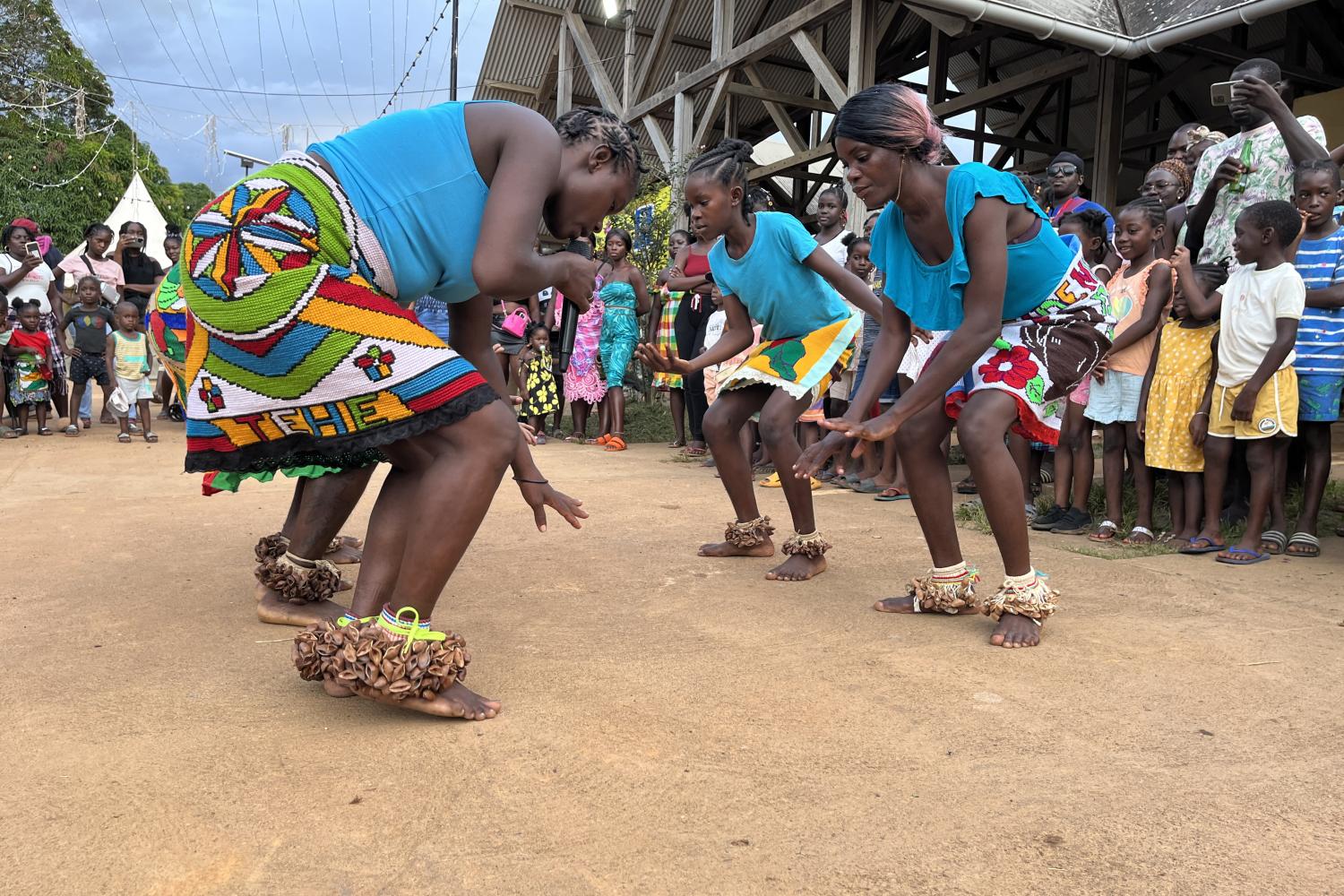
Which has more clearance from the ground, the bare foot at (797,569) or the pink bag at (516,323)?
the pink bag at (516,323)

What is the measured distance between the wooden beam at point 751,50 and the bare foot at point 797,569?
7.78 meters

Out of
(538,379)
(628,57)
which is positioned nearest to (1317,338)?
(538,379)

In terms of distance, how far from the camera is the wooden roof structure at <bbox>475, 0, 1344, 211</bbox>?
27.1ft

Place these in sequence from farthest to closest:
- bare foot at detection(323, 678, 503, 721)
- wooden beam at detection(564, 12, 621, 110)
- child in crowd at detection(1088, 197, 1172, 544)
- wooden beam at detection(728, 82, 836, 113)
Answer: wooden beam at detection(564, 12, 621, 110) → wooden beam at detection(728, 82, 836, 113) → child in crowd at detection(1088, 197, 1172, 544) → bare foot at detection(323, 678, 503, 721)

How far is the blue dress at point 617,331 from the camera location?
885cm

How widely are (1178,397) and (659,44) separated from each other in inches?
423

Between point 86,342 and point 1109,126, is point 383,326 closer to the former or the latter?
point 86,342

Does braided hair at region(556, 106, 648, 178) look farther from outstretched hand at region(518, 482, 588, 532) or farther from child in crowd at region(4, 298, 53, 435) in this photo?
child in crowd at region(4, 298, 53, 435)

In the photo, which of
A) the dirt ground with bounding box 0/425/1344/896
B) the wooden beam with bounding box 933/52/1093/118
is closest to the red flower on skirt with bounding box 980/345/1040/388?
the dirt ground with bounding box 0/425/1344/896

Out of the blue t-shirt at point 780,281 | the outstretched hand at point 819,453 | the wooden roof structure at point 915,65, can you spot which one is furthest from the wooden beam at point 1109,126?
the outstretched hand at point 819,453

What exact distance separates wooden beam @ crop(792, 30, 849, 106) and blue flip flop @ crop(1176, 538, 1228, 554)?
637 centimetres

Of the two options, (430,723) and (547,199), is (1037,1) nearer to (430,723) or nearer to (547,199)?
(547,199)

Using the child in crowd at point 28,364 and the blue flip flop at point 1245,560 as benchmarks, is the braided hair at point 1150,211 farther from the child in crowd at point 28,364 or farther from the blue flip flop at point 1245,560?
the child in crowd at point 28,364

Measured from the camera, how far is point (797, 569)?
12.4 feet
